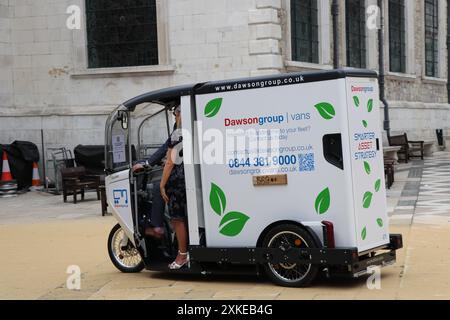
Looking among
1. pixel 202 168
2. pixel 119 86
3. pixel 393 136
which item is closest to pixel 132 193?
pixel 202 168

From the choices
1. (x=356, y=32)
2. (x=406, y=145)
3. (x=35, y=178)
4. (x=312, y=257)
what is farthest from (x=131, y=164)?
(x=356, y=32)

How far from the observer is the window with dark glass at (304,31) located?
23.2m

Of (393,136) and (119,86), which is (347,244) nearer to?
(119,86)

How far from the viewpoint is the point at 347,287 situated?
8.29 meters

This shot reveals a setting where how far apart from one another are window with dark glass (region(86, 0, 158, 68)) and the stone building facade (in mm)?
232

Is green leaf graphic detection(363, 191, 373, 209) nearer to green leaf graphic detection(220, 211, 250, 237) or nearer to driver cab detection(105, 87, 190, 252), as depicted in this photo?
green leaf graphic detection(220, 211, 250, 237)

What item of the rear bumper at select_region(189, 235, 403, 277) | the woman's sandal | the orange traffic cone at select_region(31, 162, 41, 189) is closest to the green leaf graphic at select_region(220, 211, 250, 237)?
the rear bumper at select_region(189, 235, 403, 277)

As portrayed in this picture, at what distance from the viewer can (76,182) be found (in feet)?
60.1

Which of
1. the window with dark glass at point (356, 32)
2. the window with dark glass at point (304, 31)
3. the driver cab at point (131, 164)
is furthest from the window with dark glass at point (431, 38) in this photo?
the driver cab at point (131, 164)

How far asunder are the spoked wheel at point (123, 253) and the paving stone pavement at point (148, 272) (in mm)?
121

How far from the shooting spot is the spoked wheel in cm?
984

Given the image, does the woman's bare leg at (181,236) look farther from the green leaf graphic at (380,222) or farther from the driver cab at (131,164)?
the green leaf graphic at (380,222)

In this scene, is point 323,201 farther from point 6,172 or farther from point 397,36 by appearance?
point 397,36

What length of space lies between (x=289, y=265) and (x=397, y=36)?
24827 millimetres
